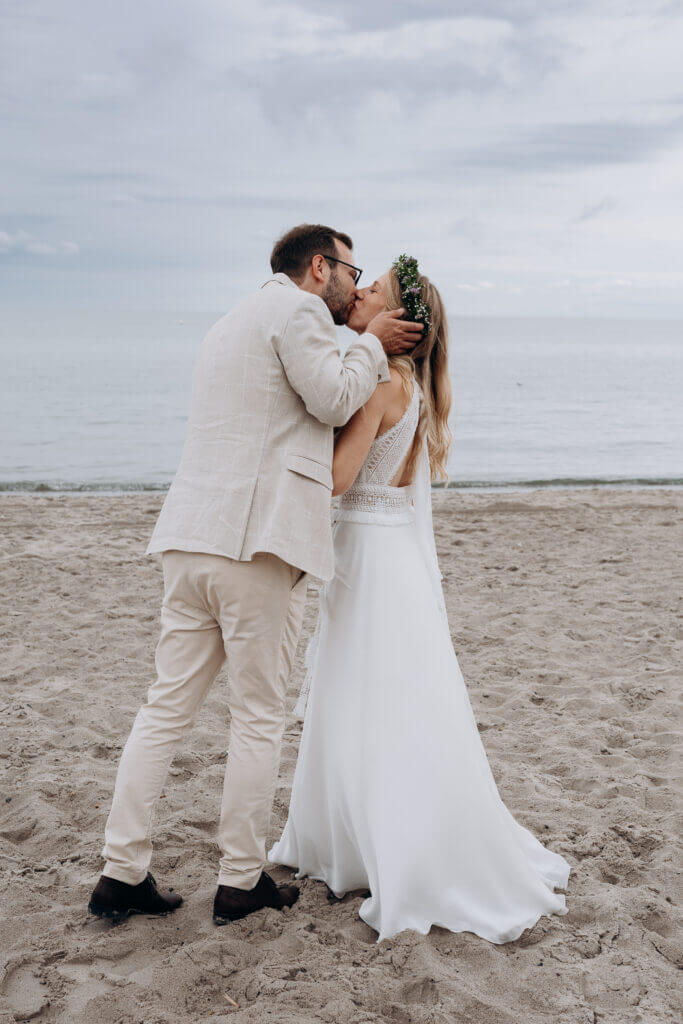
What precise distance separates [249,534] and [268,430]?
0.31 m

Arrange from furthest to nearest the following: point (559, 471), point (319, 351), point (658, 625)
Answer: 1. point (559, 471)
2. point (658, 625)
3. point (319, 351)

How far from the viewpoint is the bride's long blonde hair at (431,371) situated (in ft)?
9.75

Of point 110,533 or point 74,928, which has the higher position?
point 110,533

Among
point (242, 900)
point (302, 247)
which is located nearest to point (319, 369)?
point (302, 247)

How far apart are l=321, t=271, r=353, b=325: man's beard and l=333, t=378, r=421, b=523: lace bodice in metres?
0.34

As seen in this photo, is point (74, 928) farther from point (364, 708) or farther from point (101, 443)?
point (101, 443)

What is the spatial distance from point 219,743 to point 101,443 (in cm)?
1358

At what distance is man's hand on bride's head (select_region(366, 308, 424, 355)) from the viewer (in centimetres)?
288

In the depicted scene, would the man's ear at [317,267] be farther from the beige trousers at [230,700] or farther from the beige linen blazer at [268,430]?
the beige trousers at [230,700]

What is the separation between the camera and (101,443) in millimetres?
17094

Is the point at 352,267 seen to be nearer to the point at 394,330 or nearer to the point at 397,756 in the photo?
the point at 394,330

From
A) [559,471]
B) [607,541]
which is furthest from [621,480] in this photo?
[607,541]

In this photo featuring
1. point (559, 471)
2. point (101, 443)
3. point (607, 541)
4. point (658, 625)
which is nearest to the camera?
point (658, 625)

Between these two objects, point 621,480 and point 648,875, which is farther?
point 621,480
